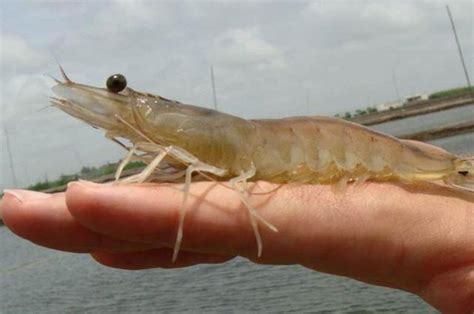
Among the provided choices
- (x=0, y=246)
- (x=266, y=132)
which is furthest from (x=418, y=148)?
(x=0, y=246)

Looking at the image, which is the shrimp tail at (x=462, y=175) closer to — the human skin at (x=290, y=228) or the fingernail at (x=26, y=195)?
the human skin at (x=290, y=228)

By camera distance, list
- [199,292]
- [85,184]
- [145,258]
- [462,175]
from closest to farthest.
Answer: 1. [85,184]
2. [145,258]
3. [462,175]
4. [199,292]

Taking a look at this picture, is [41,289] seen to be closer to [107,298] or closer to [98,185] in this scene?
[107,298]

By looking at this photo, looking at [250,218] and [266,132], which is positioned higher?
[266,132]

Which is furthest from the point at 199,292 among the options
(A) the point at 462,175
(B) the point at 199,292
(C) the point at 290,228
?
(C) the point at 290,228

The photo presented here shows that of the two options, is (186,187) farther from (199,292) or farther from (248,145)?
(199,292)

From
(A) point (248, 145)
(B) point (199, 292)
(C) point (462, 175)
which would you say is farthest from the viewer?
(B) point (199, 292)

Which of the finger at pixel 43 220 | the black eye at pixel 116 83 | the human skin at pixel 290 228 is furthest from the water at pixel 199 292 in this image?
the finger at pixel 43 220
